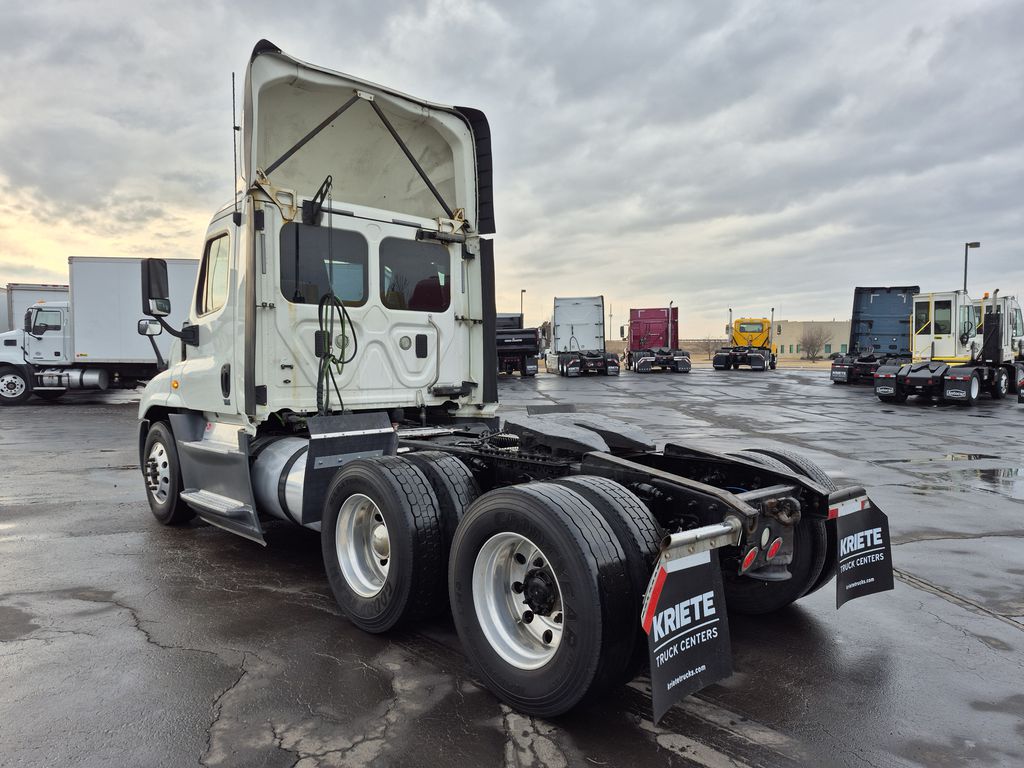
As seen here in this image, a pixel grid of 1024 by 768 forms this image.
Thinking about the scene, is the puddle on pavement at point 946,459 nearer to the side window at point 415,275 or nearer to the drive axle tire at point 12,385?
the side window at point 415,275

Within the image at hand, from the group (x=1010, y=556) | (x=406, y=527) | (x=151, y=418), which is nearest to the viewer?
(x=406, y=527)

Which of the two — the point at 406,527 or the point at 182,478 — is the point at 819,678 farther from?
the point at 182,478

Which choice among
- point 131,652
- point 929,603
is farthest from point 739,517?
point 131,652

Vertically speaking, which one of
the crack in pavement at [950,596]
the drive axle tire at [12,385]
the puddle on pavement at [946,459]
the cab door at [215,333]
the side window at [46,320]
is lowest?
the puddle on pavement at [946,459]

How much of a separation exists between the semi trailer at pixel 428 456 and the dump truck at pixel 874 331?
2542 cm

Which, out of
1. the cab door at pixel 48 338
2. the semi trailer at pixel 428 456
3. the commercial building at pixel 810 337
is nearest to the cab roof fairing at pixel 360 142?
the semi trailer at pixel 428 456

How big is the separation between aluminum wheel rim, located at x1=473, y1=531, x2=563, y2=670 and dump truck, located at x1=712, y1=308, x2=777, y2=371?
39.4 m

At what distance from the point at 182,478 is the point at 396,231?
2.75 metres

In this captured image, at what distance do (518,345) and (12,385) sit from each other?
780 inches

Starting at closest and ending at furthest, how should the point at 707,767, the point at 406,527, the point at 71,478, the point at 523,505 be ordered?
the point at 707,767, the point at 523,505, the point at 406,527, the point at 71,478

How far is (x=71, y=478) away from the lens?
27.4 ft

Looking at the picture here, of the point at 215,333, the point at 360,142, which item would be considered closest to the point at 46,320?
the point at 215,333

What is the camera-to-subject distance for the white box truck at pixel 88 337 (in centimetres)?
1756

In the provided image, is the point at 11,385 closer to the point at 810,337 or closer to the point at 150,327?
the point at 150,327
